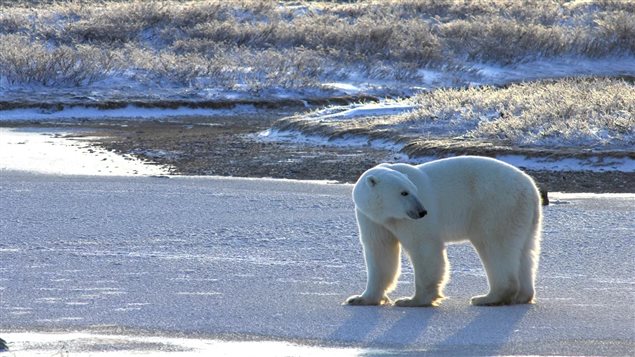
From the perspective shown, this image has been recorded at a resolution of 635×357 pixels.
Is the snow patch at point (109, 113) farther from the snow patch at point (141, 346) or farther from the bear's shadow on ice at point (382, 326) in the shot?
the snow patch at point (141, 346)

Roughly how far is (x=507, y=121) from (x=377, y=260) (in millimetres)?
10072

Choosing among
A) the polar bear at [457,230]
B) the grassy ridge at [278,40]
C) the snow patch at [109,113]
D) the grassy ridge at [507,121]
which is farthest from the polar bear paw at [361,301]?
the grassy ridge at [278,40]

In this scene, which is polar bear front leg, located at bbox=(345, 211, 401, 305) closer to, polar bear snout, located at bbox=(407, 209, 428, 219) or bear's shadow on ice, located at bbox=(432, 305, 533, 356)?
polar bear snout, located at bbox=(407, 209, 428, 219)

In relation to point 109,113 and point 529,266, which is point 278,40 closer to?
point 109,113

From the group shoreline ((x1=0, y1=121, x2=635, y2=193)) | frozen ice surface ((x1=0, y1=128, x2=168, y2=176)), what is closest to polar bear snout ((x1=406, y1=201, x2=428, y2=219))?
shoreline ((x1=0, y1=121, x2=635, y2=193))

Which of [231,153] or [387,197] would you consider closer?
[387,197]

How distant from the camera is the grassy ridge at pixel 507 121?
15.5m

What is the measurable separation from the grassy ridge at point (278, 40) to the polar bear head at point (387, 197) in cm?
1892

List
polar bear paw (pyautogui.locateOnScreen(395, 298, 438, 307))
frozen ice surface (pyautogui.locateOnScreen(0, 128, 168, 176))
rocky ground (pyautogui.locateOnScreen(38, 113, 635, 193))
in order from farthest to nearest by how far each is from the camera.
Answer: frozen ice surface (pyautogui.locateOnScreen(0, 128, 168, 176)) < rocky ground (pyautogui.locateOnScreen(38, 113, 635, 193)) < polar bear paw (pyautogui.locateOnScreen(395, 298, 438, 307))

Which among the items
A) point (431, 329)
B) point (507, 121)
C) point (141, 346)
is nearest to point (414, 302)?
point (431, 329)

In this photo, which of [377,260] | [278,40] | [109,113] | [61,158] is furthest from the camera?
[278,40]

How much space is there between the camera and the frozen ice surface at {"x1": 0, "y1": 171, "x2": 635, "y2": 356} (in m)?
6.09

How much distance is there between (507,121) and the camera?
1648cm

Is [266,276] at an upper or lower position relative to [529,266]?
lower
